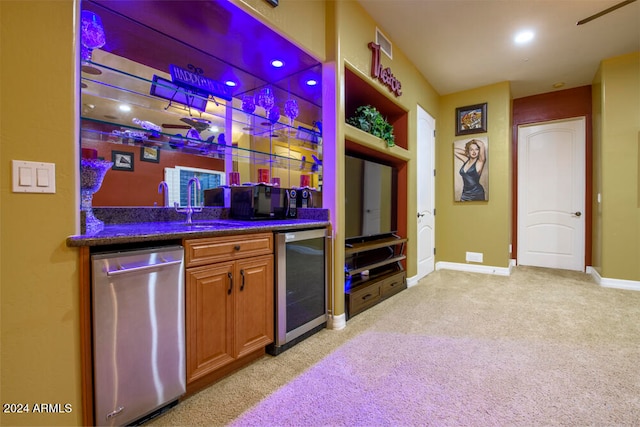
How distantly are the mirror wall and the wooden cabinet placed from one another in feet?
2.73

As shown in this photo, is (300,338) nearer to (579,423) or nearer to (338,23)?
(579,423)

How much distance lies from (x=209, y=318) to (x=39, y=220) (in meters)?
0.88

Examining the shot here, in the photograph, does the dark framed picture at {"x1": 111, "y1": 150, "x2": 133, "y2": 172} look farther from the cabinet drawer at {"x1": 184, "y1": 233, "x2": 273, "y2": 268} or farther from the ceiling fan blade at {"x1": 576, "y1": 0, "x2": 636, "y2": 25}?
the ceiling fan blade at {"x1": 576, "y1": 0, "x2": 636, "y2": 25}

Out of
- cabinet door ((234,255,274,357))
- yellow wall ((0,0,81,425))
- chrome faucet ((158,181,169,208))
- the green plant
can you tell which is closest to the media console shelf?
cabinet door ((234,255,274,357))

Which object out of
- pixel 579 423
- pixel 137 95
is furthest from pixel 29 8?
pixel 579 423

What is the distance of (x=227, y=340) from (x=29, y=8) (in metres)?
1.76

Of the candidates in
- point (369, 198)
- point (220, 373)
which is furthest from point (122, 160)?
point (369, 198)

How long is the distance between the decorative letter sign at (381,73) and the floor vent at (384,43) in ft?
0.65

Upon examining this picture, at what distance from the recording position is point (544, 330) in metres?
2.43

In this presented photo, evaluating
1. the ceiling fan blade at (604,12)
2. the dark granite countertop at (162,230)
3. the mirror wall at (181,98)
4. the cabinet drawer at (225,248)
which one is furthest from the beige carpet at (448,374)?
the ceiling fan blade at (604,12)

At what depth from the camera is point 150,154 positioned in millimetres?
2086

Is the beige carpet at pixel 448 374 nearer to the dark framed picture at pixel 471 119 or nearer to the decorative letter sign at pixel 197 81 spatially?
the decorative letter sign at pixel 197 81

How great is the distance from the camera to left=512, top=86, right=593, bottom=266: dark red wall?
14.8 feet

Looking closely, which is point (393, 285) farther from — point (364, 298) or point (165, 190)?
point (165, 190)
